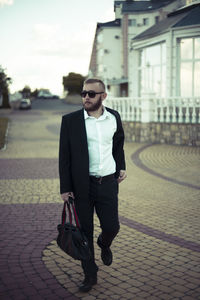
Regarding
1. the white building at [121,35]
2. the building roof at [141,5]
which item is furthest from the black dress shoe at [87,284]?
the building roof at [141,5]

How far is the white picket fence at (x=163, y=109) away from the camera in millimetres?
13995

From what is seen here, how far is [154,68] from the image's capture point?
69.0 feet

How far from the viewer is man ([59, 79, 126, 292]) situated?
339 cm

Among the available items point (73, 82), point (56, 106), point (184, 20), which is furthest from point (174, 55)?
point (73, 82)

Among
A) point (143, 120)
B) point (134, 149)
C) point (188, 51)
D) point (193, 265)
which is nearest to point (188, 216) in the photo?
point (193, 265)

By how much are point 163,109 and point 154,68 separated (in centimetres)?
669

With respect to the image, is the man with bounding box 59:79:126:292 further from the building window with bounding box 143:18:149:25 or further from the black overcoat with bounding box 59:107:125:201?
the building window with bounding box 143:18:149:25

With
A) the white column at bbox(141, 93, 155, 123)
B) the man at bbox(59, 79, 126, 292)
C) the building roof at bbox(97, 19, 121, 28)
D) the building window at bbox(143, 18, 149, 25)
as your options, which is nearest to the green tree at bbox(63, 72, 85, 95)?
the building roof at bbox(97, 19, 121, 28)

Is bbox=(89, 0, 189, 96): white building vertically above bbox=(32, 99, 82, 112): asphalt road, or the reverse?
bbox=(89, 0, 189, 96): white building

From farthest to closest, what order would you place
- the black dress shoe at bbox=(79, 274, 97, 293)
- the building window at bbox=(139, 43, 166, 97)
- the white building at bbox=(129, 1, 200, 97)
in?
the building window at bbox=(139, 43, 166, 97) < the white building at bbox=(129, 1, 200, 97) < the black dress shoe at bbox=(79, 274, 97, 293)

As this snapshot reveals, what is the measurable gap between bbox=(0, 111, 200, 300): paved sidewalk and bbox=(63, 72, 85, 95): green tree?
57637 mm

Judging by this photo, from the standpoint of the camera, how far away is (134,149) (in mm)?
13750

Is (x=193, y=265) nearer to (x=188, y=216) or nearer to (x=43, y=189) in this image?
(x=188, y=216)

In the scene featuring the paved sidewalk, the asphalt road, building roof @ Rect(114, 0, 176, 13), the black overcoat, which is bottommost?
the paved sidewalk
